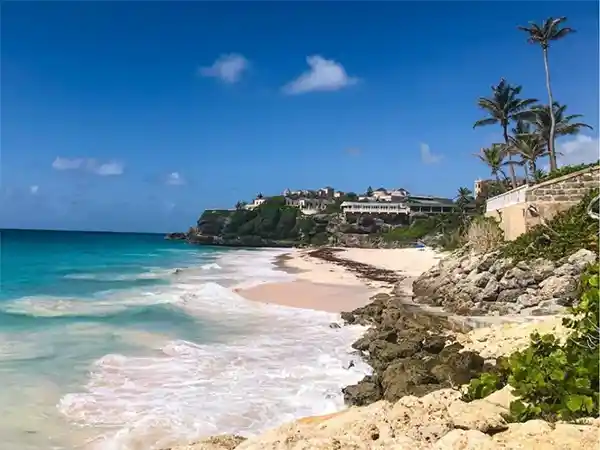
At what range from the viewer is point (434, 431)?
428 centimetres

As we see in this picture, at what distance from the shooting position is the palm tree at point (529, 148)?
2761 cm

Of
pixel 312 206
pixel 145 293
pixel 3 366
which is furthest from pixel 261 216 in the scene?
pixel 3 366

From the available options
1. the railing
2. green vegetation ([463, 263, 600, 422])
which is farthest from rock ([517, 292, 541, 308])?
green vegetation ([463, 263, 600, 422])

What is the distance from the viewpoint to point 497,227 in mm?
17844

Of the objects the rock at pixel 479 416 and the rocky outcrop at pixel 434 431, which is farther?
the rock at pixel 479 416

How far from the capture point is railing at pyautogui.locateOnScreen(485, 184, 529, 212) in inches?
618

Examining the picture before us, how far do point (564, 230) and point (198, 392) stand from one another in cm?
1031

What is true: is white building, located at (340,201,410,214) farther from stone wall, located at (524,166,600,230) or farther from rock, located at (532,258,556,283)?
rock, located at (532,258,556,283)

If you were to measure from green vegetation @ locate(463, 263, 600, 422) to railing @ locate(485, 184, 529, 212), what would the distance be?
438 inches

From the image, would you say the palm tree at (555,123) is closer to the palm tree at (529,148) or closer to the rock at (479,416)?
the palm tree at (529,148)

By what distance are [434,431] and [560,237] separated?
426 inches

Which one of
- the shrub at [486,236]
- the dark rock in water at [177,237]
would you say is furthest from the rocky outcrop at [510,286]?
the dark rock in water at [177,237]

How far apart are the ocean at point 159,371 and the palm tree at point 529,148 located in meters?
16.9

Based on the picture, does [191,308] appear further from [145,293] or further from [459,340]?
[459,340]
